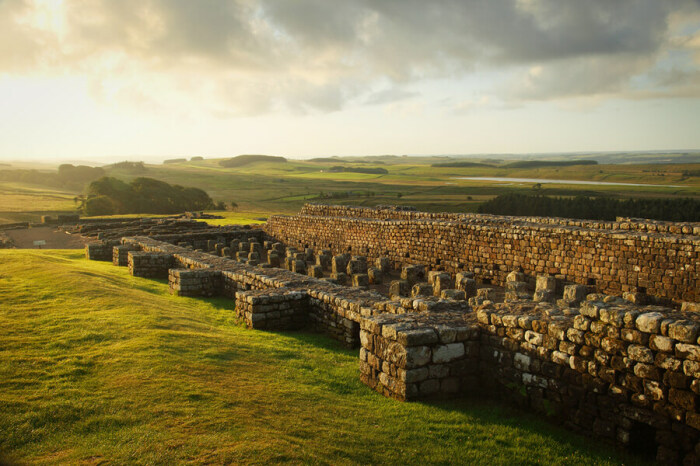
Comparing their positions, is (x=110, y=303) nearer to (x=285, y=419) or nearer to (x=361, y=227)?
(x=285, y=419)

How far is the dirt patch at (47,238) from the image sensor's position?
2938 centimetres

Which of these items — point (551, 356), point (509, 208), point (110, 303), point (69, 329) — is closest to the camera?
point (551, 356)

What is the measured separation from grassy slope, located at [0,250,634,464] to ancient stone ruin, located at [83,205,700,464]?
40cm

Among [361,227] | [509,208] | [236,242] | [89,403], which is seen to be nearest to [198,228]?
[236,242]

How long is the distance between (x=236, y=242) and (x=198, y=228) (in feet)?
22.1

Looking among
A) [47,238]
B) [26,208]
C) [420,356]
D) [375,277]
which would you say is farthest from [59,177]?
[420,356]

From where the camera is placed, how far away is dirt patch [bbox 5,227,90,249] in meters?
29.4

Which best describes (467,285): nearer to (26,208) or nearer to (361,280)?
(361,280)

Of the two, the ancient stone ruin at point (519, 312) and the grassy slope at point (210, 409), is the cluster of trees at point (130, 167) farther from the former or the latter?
the grassy slope at point (210, 409)

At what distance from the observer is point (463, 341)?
6.42 metres

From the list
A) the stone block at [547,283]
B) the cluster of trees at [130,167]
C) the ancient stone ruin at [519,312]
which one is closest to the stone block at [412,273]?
the ancient stone ruin at [519,312]

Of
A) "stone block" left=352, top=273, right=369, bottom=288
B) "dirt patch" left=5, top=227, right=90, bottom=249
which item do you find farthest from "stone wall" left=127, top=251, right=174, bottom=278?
"dirt patch" left=5, top=227, right=90, bottom=249

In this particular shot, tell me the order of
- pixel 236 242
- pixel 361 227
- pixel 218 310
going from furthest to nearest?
1. pixel 236 242
2. pixel 361 227
3. pixel 218 310

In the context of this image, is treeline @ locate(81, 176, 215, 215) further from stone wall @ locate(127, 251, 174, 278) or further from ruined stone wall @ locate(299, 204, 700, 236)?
stone wall @ locate(127, 251, 174, 278)
